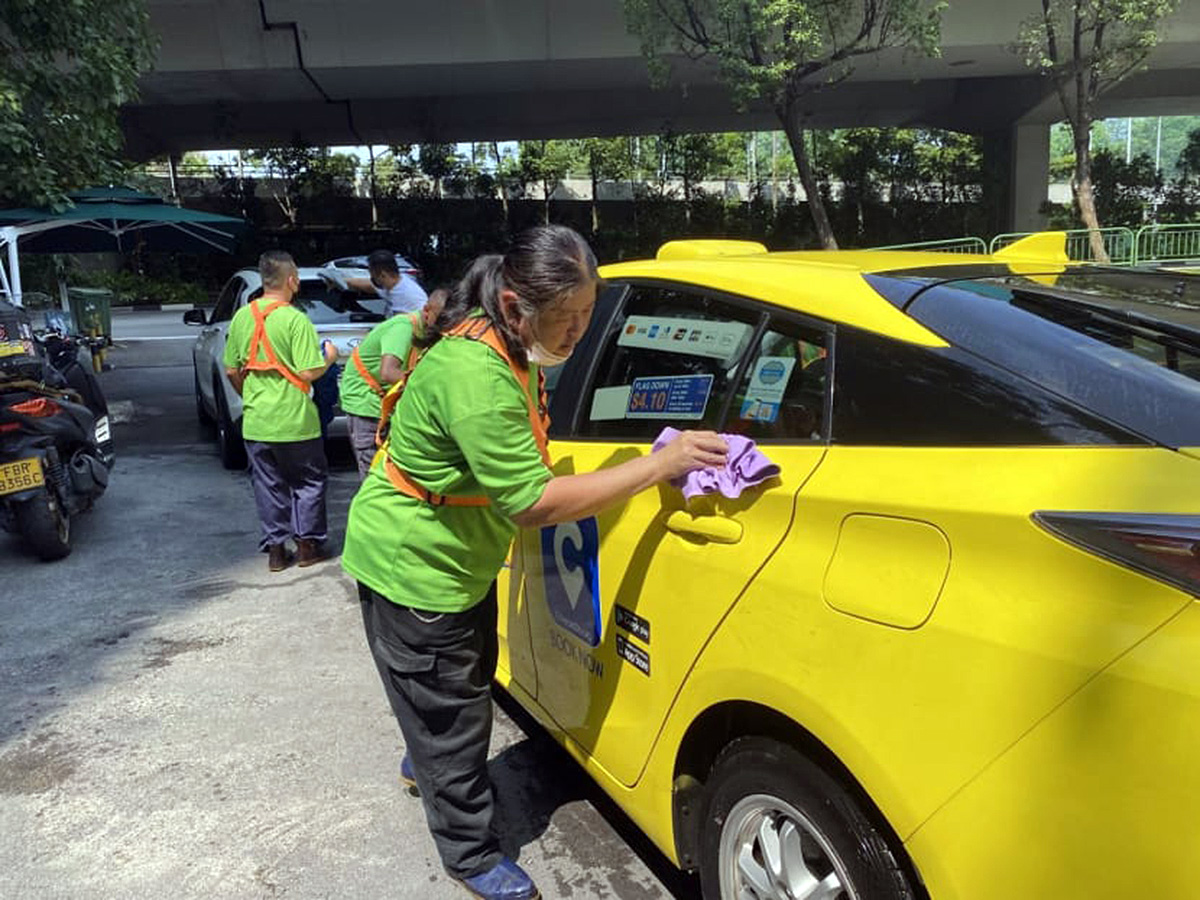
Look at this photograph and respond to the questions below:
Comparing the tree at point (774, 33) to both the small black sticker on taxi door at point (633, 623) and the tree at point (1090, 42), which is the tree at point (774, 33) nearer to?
the tree at point (1090, 42)

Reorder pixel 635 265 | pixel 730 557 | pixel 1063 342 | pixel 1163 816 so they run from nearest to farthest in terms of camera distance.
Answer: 1. pixel 1163 816
2. pixel 1063 342
3. pixel 730 557
4. pixel 635 265

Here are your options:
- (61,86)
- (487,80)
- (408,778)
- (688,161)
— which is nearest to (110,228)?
(61,86)

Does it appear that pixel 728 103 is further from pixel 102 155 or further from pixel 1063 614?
pixel 1063 614

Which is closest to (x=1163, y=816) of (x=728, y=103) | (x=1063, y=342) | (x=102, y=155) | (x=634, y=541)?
(x=1063, y=342)

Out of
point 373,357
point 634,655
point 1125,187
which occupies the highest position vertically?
point 1125,187

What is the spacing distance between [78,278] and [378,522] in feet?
81.6

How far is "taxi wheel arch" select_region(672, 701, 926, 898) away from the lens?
1580 mm

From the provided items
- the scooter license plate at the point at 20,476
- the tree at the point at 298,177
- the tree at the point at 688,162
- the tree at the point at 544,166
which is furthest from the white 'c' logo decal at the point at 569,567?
the tree at the point at 688,162

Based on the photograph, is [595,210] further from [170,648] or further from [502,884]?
[502,884]

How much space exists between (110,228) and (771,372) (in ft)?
37.7

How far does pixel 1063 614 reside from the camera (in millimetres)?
1315

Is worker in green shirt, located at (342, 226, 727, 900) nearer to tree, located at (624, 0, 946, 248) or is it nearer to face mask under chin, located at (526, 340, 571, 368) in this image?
face mask under chin, located at (526, 340, 571, 368)

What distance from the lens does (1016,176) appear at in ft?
82.4

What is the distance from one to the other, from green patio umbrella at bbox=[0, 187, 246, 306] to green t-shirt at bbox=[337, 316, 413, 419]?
513 cm
